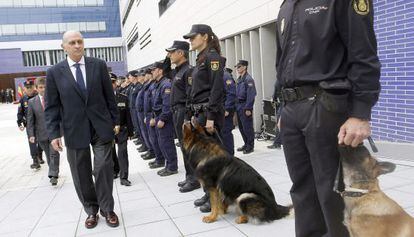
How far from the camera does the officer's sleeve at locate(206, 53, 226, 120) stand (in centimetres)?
452

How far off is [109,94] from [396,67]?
4.33 m

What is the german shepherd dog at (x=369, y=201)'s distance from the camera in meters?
1.88

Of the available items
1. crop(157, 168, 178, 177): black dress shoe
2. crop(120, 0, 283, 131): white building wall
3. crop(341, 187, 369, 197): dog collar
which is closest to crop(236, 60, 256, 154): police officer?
crop(120, 0, 283, 131): white building wall

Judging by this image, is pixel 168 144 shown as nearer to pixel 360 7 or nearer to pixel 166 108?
pixel 166 108

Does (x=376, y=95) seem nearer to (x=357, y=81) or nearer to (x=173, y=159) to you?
(x=357, y=81)

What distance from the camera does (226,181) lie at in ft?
12.7

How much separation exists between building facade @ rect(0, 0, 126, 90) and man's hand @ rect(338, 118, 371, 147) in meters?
62.1

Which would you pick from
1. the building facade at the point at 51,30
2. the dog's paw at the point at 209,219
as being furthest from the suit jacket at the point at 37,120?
the building facade at the point at 51,30

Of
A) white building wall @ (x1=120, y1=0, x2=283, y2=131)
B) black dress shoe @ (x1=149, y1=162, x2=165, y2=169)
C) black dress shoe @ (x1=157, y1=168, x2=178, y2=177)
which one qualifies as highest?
white building wall @ (x1=120, y1=0, x2=283, y2=131)

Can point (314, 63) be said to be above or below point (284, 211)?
above

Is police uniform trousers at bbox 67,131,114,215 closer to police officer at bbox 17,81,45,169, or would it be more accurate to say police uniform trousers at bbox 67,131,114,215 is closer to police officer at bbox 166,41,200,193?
police officer at bbox 166,41,200,193

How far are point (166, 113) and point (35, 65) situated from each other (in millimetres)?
59854

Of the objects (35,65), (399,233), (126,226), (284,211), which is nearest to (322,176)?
(399,233)

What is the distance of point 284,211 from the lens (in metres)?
3.84
